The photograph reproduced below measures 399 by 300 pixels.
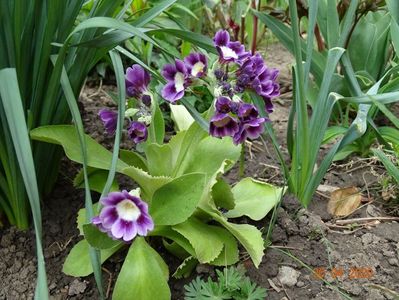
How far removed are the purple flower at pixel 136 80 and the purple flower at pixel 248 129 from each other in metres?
0.27

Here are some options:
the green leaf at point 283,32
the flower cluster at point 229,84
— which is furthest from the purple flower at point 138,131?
the green leaf at point 283,32

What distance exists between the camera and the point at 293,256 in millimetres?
1576

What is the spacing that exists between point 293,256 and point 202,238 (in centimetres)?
27

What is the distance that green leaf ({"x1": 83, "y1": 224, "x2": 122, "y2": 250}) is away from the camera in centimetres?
132

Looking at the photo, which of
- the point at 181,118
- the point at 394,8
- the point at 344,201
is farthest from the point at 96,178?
the point at 394,8

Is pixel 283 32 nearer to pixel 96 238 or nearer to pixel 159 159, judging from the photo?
pixel 159 159

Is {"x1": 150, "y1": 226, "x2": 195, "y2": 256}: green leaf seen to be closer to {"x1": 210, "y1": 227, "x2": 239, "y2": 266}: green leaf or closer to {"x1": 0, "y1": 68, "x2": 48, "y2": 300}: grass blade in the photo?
{"x1": 210, "y1": 227, "x2": 239, "y2": 266}: green leaf

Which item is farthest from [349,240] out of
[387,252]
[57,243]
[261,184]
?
[57,243]

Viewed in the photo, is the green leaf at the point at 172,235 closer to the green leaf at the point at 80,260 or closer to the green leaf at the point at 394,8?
the green leaf at the point at 80,260

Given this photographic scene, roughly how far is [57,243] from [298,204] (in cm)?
66

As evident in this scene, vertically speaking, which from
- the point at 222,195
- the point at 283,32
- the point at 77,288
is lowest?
the point at 77,288

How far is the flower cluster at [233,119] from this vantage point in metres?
1.38

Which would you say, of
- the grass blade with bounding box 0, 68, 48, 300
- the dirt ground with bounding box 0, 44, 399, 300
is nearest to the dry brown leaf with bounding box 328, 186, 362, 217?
the dirt ground with bounding box 0, 44, 399, 300

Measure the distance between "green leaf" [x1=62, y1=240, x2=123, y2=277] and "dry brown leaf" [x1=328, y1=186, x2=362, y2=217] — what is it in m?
0.64
